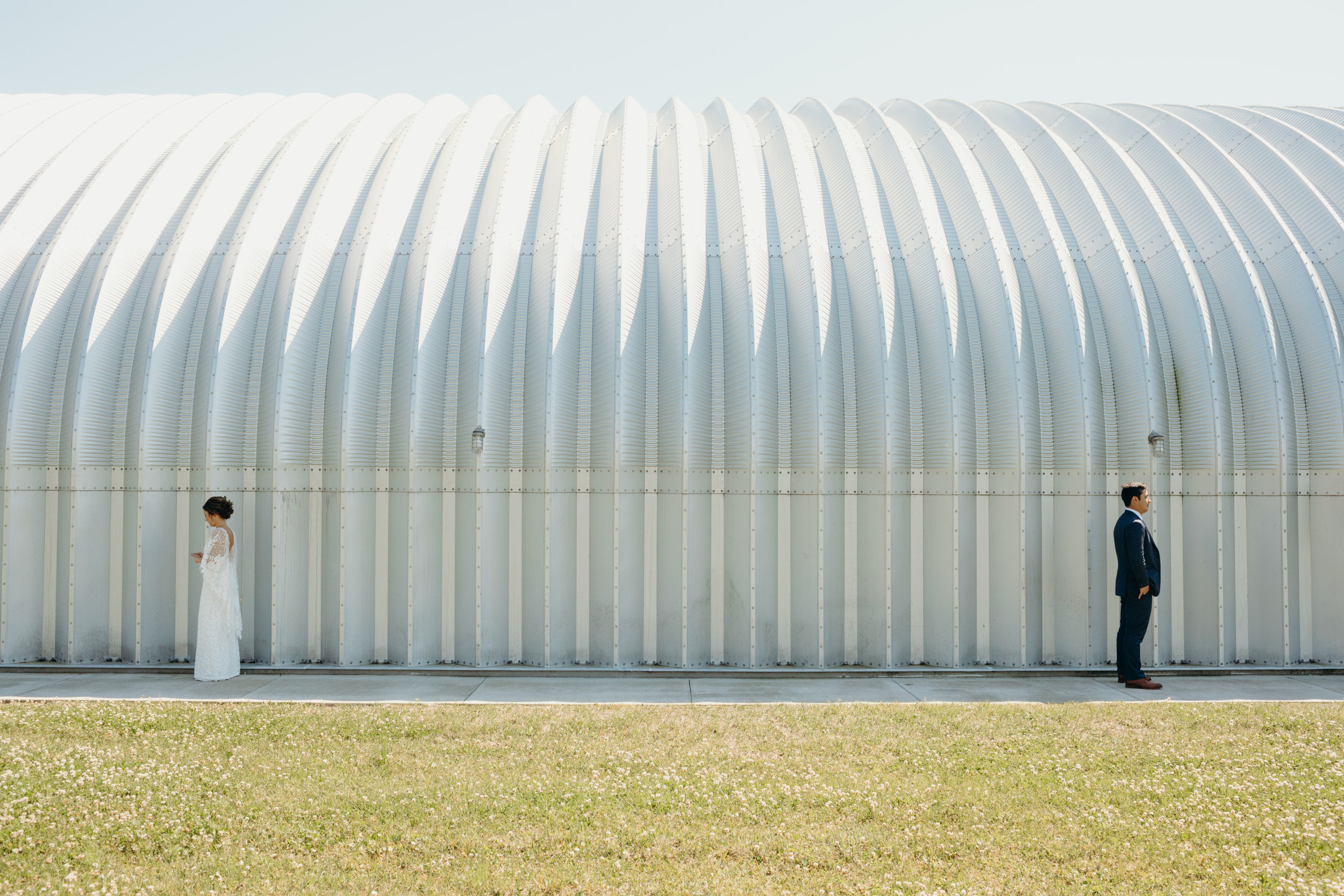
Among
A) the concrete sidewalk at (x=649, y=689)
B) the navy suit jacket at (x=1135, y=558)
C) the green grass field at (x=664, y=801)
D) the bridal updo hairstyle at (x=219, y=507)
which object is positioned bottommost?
the concrete sidewalk at (x=649, y=689)

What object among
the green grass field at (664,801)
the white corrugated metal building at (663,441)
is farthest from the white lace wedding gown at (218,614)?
the green grass field at (664,801)

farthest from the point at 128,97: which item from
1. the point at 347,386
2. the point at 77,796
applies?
the point at 77,796

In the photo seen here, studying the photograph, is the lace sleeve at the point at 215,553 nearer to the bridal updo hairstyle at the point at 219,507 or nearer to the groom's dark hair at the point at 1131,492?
the bridal updo hairstyle at the point at 219,507

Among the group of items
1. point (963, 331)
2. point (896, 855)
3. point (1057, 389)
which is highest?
point (963, 331)

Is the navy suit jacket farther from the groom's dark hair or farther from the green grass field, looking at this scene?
the green grass field

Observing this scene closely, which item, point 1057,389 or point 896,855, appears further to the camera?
point 1057,389

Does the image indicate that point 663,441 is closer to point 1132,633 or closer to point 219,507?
point 219,507

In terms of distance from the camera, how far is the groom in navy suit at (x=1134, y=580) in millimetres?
9328

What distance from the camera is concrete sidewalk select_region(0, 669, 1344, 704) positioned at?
873cm

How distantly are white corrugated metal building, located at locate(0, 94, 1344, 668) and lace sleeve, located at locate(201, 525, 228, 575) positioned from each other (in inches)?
21.3

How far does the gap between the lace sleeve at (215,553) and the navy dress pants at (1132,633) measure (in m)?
9.96

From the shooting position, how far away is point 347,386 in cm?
1016

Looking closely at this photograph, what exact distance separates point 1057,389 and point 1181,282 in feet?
7.99

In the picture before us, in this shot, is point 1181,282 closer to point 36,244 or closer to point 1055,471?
point 1055,471
